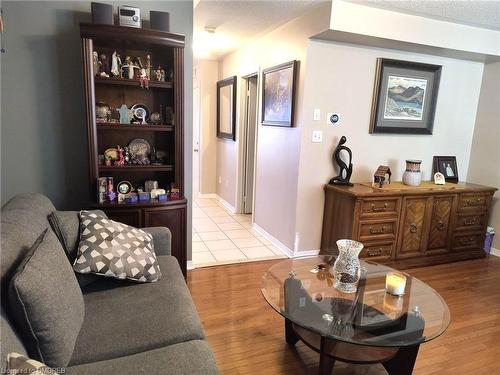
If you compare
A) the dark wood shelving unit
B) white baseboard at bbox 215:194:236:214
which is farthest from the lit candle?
white baseboard at bbox 215:194:236:214

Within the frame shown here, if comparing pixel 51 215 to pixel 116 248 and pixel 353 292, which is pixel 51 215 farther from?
pixel 353 292

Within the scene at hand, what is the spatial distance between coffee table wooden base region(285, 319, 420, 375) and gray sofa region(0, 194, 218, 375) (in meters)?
0.64

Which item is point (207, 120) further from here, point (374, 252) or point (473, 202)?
point (473, 202)

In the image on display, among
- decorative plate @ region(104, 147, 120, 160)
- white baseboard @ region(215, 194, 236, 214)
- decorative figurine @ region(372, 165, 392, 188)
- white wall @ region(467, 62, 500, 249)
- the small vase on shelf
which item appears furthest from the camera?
white baseboard @ region(215, 194, 236, 214)

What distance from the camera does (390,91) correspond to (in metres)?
3.38

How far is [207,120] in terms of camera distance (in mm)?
5605

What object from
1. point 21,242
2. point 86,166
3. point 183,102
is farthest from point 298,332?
point 86,166

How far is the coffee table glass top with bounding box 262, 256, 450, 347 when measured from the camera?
1.54m

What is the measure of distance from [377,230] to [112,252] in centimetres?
231

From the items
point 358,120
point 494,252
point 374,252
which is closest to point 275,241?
point 374,252

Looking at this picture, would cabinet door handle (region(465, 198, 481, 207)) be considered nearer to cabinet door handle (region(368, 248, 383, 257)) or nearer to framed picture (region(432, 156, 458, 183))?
framed picture (region(432, 156, 458, 183))

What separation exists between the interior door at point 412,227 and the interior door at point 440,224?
0.41 ft

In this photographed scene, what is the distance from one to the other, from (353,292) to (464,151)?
2996 millimetres

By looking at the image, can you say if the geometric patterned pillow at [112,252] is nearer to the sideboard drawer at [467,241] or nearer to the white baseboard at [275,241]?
the white baseboard at [275,241]
